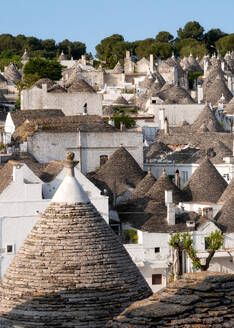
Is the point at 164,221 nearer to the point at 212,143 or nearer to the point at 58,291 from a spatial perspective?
the point at 212,143

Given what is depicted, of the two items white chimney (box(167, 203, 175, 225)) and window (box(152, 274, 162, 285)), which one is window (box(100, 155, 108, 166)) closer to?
white chimney (box(167, 203, 175, 225))

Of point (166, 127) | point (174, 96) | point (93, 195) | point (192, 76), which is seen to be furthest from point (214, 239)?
point (192, 76)

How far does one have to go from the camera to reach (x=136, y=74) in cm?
14862

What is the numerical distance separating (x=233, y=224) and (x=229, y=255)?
2.28 meters

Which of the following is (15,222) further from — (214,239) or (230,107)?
(230,107)

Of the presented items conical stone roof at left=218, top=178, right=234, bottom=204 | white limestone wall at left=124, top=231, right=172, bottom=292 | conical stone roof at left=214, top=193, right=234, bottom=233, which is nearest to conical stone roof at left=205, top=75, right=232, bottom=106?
conical stone roof at left=218, top=178, right=234, bottom=204

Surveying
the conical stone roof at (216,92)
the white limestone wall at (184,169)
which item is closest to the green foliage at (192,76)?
the conical stone roof at (216,92)

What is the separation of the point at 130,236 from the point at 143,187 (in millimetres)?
6175

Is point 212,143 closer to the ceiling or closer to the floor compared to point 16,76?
closer to the floor

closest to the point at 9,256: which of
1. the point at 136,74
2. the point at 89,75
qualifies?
the point at 89,75

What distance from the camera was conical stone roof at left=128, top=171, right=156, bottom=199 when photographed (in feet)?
224

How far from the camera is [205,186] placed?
71312mm

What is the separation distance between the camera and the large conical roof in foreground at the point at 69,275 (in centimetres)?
1942

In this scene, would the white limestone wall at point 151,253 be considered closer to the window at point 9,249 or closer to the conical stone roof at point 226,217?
the conical stone roof at point 226,217
